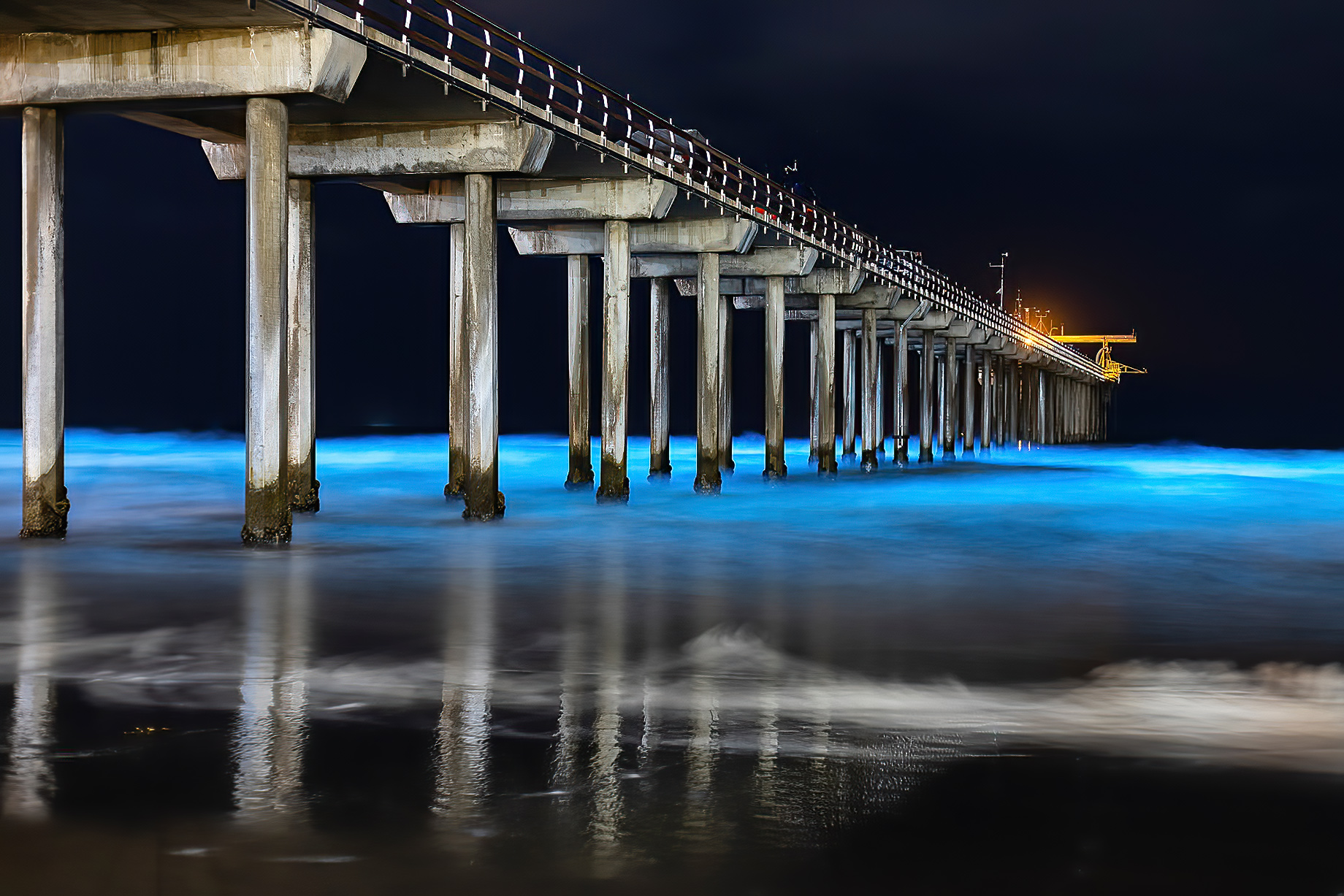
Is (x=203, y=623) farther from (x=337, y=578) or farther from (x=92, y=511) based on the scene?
(x=92, y=511)

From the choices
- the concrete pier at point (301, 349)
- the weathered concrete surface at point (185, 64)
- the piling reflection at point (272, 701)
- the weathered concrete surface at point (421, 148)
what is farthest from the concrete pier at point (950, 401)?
the piling reflection at point (272, 701)

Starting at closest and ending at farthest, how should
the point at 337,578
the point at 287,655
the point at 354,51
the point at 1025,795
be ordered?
the point at 1025,795, the point at 287,655, the point at 337,578, the point at 354,51

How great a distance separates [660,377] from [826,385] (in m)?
4.49

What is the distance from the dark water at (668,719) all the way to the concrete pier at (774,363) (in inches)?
606

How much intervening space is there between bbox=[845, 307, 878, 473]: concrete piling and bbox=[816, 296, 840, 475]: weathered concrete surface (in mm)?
3102

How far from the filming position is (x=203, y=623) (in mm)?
10344

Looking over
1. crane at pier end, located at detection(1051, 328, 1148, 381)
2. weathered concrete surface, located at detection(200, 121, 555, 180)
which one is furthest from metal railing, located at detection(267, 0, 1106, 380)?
crane at pier end, located at detection(1051, 328, 1148, 381)

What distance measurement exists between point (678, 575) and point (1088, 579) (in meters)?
3.70

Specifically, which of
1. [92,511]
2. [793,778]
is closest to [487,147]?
[92,511]

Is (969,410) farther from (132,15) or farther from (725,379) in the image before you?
(132,15)

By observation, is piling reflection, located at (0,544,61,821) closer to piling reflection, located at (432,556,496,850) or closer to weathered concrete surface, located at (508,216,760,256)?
piling reflection, located at (432,556,496,850)

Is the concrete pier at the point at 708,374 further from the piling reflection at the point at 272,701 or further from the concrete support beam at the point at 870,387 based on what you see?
the piling reflection at the point at 272,701

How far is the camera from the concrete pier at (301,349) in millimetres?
20453

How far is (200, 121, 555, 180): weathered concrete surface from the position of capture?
1911 cm
